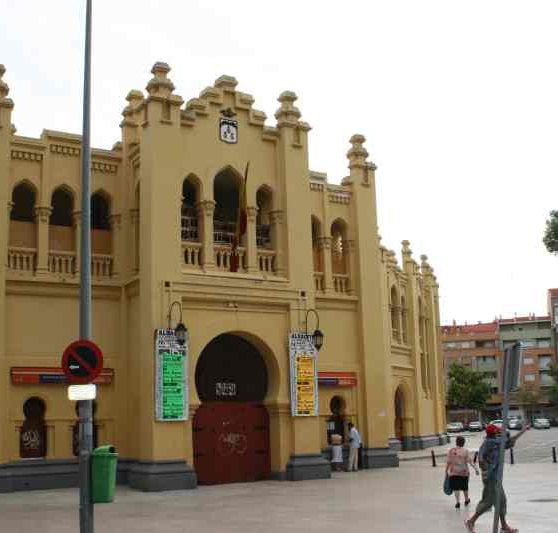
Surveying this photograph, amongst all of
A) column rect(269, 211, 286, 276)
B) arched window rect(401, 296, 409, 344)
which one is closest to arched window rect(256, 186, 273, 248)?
column rect(269, 211, 286, 276)

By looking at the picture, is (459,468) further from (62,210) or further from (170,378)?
(62,210)

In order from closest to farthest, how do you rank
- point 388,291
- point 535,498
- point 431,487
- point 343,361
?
point 535,498
point 431,487
point 343,361
point 388,291

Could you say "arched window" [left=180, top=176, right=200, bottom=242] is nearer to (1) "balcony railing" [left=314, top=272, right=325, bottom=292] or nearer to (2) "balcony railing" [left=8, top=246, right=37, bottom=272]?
(2) "balcony railing" [left=8, top=246, right=37, bottom=272]

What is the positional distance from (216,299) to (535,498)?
9535mm

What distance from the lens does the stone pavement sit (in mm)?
14859

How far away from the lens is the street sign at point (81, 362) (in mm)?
12016

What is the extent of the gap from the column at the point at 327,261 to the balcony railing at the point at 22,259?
8778 millimetres

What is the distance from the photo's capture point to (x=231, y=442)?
23766 mm

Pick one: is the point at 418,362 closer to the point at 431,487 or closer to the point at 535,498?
the point at 431,487

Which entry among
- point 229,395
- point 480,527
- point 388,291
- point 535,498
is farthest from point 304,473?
point 388,291

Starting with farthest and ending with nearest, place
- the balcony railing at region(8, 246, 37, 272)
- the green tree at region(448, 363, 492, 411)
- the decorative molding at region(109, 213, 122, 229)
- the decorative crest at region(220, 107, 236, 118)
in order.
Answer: the green tree at region(448, 363, 492, 411), the decorative crest at region(220, 107, 236, 118), the decorative molding at region(109, 213, 122, 229), the balcony railing at region(8, 246, 37, 272)

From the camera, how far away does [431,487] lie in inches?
840

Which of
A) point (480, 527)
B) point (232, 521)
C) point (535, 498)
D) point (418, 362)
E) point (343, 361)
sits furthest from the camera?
point (418, 362)

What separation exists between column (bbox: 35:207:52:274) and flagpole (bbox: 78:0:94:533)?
380 inches
